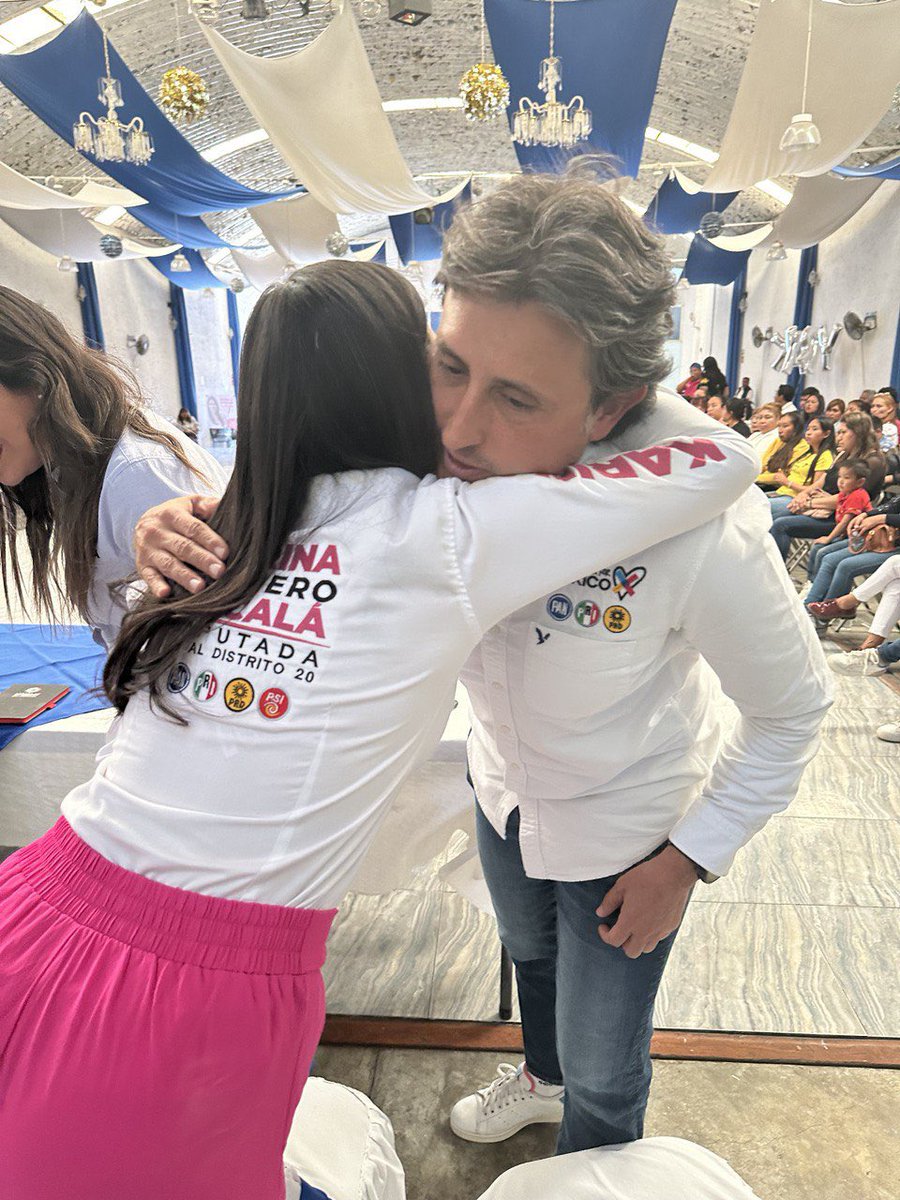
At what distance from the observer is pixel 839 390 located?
11.6 metres

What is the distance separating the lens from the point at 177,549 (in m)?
0.97

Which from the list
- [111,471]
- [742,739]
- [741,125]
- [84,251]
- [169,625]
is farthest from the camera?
[84,251]

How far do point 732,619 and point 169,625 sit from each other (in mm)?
605

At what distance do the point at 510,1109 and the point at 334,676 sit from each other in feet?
4.05

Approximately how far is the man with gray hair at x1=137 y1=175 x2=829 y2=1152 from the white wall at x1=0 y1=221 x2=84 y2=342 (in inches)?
449

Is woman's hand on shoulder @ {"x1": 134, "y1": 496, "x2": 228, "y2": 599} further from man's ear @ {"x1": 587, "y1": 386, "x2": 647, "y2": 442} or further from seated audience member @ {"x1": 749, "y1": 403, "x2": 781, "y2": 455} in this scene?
seated audience member @ {"x1": 749, "y1": 403, "x2": 781, "y2": 455}

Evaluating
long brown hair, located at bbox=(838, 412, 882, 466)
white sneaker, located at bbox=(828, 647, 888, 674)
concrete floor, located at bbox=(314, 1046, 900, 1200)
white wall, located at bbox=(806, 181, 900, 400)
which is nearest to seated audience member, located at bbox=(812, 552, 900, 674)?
white sneaker, located at bbox=(828, 647, 888, 674)

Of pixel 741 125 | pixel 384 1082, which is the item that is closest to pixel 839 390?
pixel 741 125

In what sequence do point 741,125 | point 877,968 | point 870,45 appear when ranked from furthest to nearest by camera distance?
point 741,125, point 870,45, point 877,968

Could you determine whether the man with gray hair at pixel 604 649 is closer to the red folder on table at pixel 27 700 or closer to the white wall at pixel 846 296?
the red folder on table at pixel 27 700

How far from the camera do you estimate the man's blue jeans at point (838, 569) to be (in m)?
5.16

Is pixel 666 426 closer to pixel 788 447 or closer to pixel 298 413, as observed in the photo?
pixel 298 413

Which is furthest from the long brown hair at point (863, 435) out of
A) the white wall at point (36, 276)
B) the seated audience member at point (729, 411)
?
the white wall at point (36, 276)

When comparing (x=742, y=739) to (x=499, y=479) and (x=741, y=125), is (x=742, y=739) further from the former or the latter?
(x=741, y=125)
